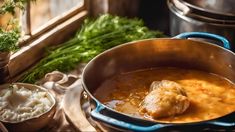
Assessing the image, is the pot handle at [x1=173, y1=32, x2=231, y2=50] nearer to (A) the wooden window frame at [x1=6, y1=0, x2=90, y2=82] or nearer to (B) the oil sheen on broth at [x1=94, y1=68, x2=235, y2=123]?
(B) the oil sheen on broth at [x1=94, y1=68, x2=235, y2=123]

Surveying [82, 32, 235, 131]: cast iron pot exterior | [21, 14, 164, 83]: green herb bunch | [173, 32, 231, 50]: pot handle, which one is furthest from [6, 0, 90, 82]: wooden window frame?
[173, 32, 231, 50]: pot handle

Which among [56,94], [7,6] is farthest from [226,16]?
[7,6]

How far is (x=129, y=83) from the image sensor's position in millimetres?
1588

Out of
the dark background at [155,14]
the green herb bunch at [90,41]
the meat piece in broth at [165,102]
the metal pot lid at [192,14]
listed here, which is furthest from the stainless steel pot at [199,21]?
the dark background at [155,14]

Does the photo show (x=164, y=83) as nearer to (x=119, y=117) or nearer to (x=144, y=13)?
(x=119, y=117)

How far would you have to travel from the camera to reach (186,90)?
154 cm

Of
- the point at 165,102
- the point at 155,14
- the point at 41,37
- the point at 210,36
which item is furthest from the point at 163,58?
the point at 155,14

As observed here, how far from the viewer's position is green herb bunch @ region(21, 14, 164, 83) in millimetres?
1814

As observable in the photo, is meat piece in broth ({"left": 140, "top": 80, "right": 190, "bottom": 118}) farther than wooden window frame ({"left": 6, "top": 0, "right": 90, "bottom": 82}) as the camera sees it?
No

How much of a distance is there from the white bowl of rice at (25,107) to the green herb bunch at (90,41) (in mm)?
199

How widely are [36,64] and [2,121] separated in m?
0.49

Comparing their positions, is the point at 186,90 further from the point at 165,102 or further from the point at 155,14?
the point at 155,14

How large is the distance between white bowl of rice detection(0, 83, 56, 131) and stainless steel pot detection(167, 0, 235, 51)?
0.63 m

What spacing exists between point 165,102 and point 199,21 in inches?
21.4
